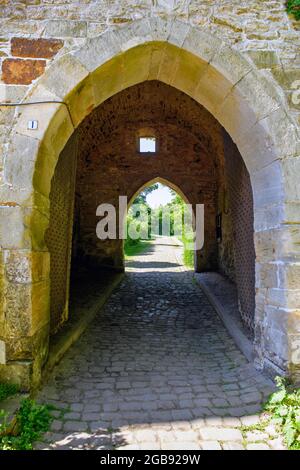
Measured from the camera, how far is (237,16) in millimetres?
2973

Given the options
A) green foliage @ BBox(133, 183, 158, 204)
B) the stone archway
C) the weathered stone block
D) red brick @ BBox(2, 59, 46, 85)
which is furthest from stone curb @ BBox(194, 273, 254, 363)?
green foliage @ BBox(133, 183, 158, 204)

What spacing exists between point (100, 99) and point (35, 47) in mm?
700

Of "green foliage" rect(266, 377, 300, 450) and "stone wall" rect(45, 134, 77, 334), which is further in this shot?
"stone wall" rect(45, 134, 77, 334)

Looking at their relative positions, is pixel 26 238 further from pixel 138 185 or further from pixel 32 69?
pixel 138 185

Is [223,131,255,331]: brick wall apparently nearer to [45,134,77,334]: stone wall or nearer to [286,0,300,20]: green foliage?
[286,0,300,20]: green foliage

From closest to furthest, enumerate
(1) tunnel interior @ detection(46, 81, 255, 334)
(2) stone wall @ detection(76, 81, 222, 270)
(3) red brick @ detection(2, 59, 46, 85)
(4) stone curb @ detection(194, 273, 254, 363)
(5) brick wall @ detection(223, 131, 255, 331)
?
1. (3) red brick @ detection(2, 59, 46, 85)
2. (4) stone curb @ detection(194, 273, 254, 363)
3. (5) brick wall @ detection(223, 131, 255, 331)
4. (1) tunnel interior @ detection(46, 81, 255, 334)
5. (2) stone wall @ detection(76, 81, 222, 270)

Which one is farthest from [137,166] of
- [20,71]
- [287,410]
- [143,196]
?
[143,196]

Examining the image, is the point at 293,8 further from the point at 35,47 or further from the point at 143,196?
the point at 143,196

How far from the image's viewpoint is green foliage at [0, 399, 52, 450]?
6.77 ft

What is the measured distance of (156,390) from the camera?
2.89 m

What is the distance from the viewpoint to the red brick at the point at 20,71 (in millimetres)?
2791

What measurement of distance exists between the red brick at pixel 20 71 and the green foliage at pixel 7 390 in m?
2.49

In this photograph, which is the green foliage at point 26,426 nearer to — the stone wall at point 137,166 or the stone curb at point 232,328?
the stone curb at point 232,328

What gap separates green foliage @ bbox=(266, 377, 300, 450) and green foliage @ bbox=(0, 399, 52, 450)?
Answer: 1.64 m
